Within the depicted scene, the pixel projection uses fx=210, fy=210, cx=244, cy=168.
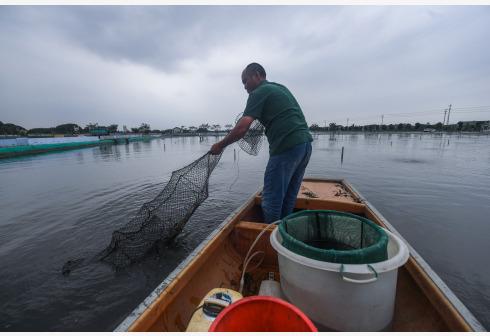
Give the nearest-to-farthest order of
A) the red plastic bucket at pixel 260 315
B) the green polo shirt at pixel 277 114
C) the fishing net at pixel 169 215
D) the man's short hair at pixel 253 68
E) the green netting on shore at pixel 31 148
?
the red plastic bucket at pixel 260 315
the green polo shirt at pixel 277 114
the man's short hair at pixel 253 68
the fishing net at pixel 169 215
the green netting on shore at pixel 31 148

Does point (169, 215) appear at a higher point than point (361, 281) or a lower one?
lower

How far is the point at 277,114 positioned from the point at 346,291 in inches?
80.9

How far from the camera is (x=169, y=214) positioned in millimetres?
3963

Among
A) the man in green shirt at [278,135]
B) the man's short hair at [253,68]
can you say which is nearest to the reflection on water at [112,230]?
the man in green shirt at [278,135]

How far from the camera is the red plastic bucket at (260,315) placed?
1152mm

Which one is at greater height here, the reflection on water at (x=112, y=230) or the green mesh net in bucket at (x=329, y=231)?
the green mesh net in bucket at (x=329, y=231)

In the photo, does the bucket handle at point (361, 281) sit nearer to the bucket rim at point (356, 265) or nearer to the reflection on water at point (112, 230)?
the bucket rim at point (356, 265)

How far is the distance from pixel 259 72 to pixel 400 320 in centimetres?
311

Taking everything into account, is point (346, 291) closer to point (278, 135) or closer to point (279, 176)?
point (279, 176)

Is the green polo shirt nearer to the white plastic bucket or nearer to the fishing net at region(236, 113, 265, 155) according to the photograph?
the fishing net at region(236, 113, 265, 155)

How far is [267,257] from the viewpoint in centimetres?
265

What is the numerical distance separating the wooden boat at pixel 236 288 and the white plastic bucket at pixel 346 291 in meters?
0.32

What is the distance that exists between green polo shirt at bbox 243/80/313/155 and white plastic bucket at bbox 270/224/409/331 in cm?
155

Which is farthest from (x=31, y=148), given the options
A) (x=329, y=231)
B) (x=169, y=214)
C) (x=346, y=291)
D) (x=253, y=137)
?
(x=346, y=291)
